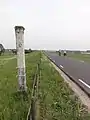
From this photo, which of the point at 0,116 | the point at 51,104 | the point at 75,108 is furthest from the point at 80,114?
the point at 0,116

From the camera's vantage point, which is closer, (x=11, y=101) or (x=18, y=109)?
(x=18, y=109)

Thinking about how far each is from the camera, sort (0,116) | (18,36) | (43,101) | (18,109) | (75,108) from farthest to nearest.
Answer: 1. (18,36)
2. (43,101)
3. (75,108)
4. (18,109)
5. (0,116)

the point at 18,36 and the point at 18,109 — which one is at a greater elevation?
the point at 18,36

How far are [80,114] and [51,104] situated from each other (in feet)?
4.07

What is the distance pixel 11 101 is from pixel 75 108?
215 centimetres

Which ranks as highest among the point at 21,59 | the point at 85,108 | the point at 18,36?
the point at 18,36

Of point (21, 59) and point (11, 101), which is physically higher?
point (21, 59)

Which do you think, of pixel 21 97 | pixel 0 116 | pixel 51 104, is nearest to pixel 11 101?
pixel 21 97

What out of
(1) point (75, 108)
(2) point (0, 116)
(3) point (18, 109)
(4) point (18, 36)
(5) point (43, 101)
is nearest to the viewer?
(2) point (0, 116)

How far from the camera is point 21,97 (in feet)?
32.8

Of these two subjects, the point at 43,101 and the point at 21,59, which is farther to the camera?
the point at 21,59

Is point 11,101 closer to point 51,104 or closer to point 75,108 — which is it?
point 51,104

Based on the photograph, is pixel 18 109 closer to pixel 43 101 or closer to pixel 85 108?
pixel 43 101

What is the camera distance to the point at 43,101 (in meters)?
9.44
